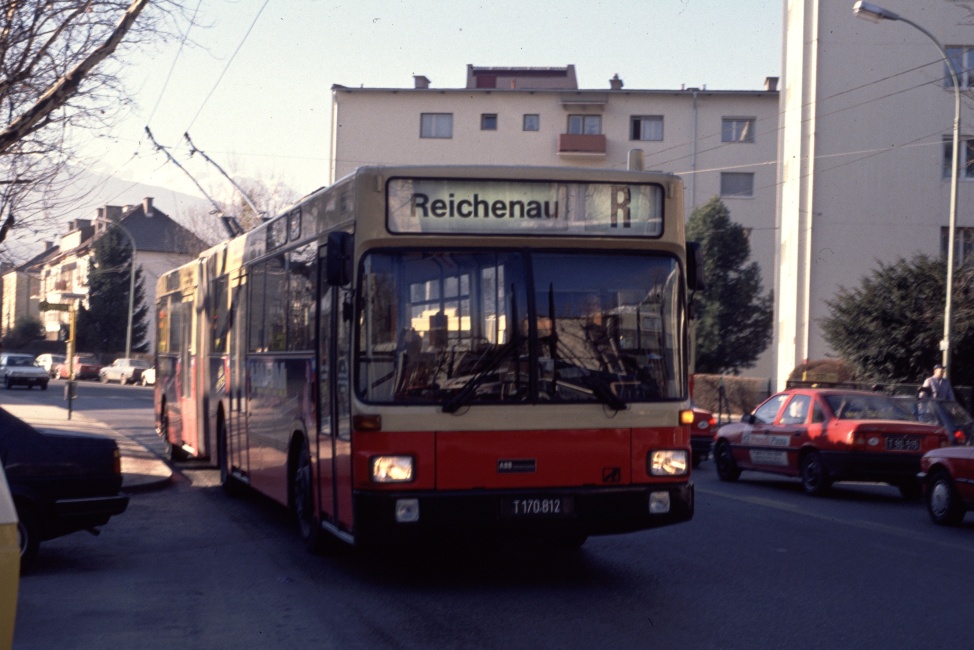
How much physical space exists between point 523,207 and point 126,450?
47.5 ft

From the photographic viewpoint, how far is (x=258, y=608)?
7953 millimetres

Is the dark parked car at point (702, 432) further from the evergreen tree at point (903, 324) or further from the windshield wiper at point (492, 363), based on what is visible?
the windshield wiper at point (492, 363)

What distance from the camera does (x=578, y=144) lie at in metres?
60.4

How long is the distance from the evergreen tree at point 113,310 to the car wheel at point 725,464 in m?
71.6

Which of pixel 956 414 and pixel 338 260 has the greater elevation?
pixel 338 260

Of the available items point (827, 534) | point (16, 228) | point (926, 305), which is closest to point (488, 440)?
point (827, 534)

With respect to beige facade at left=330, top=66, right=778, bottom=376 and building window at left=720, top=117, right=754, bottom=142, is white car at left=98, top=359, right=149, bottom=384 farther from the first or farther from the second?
building window at left=720, top=117, right=754, bottom=142

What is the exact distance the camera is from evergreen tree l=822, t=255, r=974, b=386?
30.4 metres

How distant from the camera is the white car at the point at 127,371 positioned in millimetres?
69625

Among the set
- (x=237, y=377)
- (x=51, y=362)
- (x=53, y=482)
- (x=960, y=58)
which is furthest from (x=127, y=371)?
(x=53, y=482)

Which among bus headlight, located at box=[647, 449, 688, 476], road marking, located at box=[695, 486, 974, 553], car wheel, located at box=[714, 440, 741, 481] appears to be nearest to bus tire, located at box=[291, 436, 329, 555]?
bus headlight, located at box=[647, 449, 688, 476]

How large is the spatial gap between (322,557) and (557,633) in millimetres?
3415

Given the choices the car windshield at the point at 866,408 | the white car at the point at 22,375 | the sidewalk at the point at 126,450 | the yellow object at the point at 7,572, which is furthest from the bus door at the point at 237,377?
the white car at the point at 22,375

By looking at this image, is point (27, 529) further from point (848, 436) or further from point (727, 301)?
point (727, 301)
